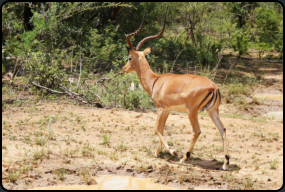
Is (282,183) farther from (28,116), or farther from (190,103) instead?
(28,116)

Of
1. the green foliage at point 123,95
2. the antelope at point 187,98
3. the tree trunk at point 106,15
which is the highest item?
the tree trunk at point 106,15

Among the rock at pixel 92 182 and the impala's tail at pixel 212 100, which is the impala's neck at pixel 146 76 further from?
the rock at pixel 92 182

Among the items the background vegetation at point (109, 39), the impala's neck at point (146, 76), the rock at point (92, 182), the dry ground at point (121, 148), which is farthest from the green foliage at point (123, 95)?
the rock at point (92, 182)

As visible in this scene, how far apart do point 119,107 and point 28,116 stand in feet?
8.73

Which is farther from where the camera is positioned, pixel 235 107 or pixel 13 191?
pixel 235 107

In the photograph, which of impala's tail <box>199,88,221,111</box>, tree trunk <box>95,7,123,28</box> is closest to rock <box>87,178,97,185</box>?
impala's tail <box>199,88,221,111</box>

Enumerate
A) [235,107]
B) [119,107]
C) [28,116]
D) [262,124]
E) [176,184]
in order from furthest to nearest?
[235,107] → [119,107] → [262,124] → [28,116] → [176,184]

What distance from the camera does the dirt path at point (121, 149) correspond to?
530 centimetres

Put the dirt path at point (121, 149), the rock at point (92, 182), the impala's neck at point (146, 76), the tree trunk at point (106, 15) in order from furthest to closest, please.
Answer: the tree trunk at point (106, 15) < the impala's neck at point (146, 76) < the dirt path at point (121, 149) < the rock at point (92, 182)

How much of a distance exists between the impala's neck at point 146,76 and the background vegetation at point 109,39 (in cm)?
235

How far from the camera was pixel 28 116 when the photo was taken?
822cm

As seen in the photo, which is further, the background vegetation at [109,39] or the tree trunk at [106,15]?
the tree trunk at [106,15]

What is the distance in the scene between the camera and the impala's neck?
691 centimetres

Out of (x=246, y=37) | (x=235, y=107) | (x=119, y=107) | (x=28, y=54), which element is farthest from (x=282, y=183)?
(x=246, y=37)
